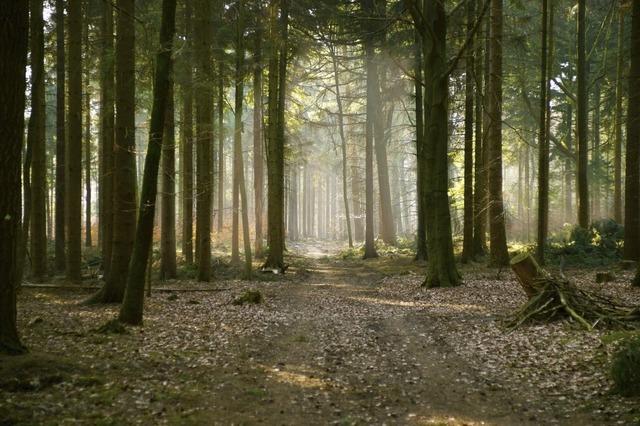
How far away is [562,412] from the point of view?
5430 millimetres

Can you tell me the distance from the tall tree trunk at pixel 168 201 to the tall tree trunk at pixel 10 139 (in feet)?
26.9

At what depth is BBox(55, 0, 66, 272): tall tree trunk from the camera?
629 inches

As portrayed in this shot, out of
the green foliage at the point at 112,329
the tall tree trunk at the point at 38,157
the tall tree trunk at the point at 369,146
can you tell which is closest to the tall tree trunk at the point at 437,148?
the green foliage at the point at 112,329

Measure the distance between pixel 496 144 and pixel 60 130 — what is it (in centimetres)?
1510

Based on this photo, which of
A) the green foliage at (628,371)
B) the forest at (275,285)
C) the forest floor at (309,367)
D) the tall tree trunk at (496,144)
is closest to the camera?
the forest floor at (309,367)

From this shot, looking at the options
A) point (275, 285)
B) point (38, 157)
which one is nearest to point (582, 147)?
point (275, 285)

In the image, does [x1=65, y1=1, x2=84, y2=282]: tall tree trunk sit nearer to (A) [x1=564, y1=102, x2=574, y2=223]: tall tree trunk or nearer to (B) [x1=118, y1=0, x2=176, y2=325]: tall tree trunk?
(B) [x1=118, y1=0, x2=176, y2=325]: tall tree trunk

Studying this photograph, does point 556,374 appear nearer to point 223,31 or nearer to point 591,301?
point 591,301

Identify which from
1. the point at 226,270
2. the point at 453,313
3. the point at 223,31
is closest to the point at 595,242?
the point at 453,313

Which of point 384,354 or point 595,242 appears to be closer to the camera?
point 384,354

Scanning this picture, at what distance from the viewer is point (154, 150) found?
895cm

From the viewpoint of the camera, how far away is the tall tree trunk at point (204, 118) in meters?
14.9

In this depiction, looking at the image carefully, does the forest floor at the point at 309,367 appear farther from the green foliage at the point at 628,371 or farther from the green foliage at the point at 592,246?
the green foliage at the point at 592,246

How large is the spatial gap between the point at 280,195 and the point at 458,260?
26.0 ft
